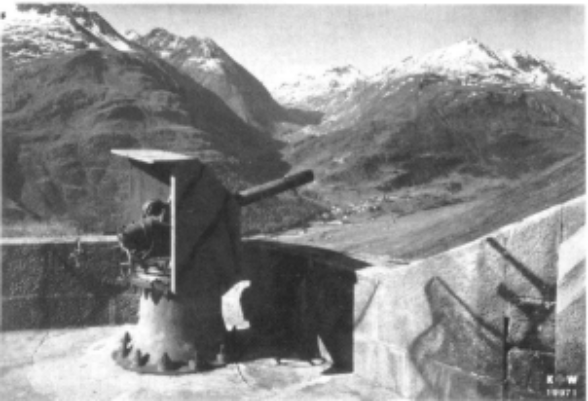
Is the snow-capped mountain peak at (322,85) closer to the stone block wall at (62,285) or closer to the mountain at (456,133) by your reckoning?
the mountain at (456,133)

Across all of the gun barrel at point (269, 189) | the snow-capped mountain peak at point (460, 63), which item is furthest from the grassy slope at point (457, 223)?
the snow-capped mountain peak at point (460, 63)

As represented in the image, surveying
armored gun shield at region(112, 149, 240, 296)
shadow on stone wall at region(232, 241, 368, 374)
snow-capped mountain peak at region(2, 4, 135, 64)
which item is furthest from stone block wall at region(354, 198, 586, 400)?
snow-capped mountain peak at region(2, 4, 135, 64)

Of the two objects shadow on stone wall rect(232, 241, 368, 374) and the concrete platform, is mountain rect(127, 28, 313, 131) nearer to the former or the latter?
shadow on stone wall rect(232, 241, 368, 374)

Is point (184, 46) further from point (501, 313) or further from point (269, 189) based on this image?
point (501, 313)

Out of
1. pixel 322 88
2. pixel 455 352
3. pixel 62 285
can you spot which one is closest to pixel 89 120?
pixel 62 285

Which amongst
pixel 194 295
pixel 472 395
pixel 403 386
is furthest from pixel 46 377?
pixel 472 395

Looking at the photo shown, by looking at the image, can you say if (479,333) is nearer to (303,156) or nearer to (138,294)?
(138,294)
